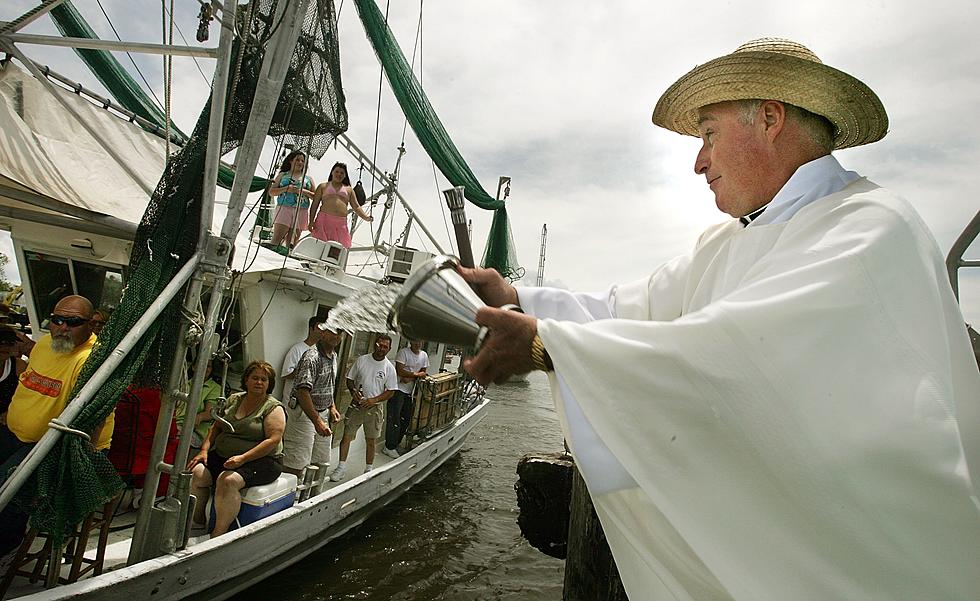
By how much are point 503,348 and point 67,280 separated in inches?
285

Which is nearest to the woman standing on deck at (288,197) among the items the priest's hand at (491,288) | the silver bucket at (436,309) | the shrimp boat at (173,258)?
the shrimp boat at (173,258)

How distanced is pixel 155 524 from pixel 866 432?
4517 mm

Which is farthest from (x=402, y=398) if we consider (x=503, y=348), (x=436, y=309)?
(x=503, y=348)

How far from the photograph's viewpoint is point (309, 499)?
225 inches

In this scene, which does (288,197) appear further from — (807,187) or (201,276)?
(807,187)

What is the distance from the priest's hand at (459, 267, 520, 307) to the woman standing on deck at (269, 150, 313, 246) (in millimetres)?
5270

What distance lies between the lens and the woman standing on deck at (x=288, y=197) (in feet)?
21.9

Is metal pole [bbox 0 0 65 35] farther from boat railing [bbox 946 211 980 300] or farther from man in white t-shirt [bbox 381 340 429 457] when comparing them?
boat railing [bbox 946 211 980 300]

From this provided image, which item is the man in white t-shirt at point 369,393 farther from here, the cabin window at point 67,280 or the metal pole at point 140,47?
the metal pole at point 140,47

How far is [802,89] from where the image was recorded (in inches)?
61.6

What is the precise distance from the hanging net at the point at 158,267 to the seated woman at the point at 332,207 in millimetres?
2665

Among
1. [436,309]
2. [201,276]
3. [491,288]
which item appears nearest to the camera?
[436,309]

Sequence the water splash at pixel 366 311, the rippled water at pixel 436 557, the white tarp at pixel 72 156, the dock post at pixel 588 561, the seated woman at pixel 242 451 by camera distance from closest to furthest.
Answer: the water splash at pixel 366 311 → the dock post at pixel 588 561 → the white tarp at pixel 72 156 → the seated woman at pixel 242 451 → the rippled water at pixel 436 557

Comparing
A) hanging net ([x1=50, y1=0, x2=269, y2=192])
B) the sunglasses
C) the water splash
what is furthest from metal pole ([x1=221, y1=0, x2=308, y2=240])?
hanging net ([x1=50, y1=0, x2=269, y2=192])
